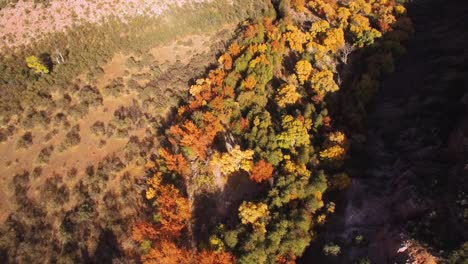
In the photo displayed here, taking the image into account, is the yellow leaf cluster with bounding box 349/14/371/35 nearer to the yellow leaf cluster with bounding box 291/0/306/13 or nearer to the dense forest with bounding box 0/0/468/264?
the dense forest with bounding box 0/0/468/264

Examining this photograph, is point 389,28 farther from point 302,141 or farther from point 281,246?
point 281,246

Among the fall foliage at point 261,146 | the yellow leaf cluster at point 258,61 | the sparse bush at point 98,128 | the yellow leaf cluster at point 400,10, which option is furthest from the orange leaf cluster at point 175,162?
the yellow leaf cluster at point 400,10

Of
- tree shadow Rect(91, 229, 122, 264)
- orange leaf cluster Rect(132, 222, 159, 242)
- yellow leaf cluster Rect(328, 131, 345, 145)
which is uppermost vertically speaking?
yellow leaf cluster Rect(328, 131, 345, 145)

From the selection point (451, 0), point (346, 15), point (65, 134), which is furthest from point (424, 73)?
point (65, 134)

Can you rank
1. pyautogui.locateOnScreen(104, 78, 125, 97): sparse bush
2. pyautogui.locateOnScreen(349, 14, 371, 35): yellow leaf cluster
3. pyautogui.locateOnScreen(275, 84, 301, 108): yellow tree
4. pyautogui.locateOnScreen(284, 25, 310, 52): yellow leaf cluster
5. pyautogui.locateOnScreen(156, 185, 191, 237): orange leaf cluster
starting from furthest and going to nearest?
pyautogui.locateOnScreen(349, 14, 371, 35): yellow leaf cluster, pyautogui.locateOnScreen(284, 25, 310, 52): yellow leaf cluster, pyautogui.locateOnScreen(104, 78, 125, 97): sparse bush, pyautogui.locateOnScreen(275, 84, 301, 108): yellow tree, pyautogui.locateOnScreen(156, 185, 191, 237): orange leaf cluster

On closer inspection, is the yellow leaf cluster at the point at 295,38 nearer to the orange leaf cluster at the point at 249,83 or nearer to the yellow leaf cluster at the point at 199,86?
the orange leaf cluster at the point at 249,83

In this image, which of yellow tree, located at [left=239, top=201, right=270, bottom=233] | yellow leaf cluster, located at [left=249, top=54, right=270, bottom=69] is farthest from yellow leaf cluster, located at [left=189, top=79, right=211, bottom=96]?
yellow tree, located at [left=239, top=201, right=270, bottom=233]

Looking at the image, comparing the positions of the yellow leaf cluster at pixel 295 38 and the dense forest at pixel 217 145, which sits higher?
the yellow leaf cluster at pixel 295 38
